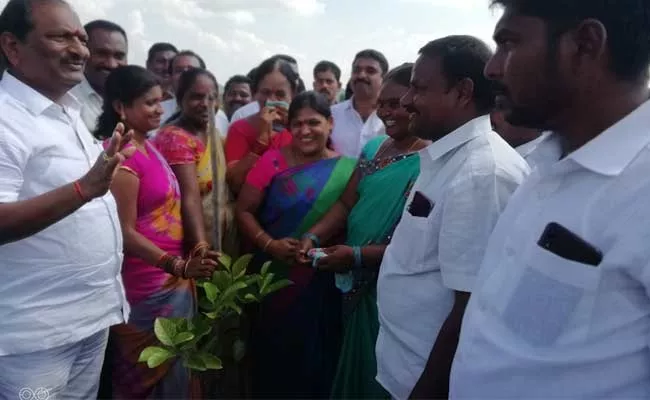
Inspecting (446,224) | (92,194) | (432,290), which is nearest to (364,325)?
(432,290)

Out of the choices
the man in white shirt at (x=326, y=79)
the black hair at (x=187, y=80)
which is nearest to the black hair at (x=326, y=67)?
the man in white shirt at (x=326, y=79)

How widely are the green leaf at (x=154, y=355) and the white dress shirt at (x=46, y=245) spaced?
204 mm

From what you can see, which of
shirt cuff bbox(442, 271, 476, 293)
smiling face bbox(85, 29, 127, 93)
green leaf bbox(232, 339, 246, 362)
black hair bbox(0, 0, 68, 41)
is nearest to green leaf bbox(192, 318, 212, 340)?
green leaf bbox(232, 339, 246, 362)

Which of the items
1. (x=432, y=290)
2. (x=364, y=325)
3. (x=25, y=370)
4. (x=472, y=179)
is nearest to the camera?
(x=472, y=179)

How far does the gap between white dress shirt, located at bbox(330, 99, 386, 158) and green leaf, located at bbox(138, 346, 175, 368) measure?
2256mm

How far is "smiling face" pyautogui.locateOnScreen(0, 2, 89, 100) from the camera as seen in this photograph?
72.6 inches

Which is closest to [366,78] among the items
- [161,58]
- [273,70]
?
[273,70]

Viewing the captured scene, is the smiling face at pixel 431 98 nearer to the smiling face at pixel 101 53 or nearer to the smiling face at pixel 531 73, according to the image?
the smiling face at pixel 531 73

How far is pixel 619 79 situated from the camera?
1039mm

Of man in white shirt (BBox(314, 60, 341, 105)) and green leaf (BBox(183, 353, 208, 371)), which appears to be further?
man in white shirt (BBox(314, 60, 341, 105))

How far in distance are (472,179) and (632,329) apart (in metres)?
0.61

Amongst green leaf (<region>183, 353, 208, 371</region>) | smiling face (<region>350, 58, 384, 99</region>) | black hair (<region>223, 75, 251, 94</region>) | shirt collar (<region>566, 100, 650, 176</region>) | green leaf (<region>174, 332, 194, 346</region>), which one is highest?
shirt collar (<region>566, 100, 650, 176</region>)

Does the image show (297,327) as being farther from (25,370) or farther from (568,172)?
(568,172)

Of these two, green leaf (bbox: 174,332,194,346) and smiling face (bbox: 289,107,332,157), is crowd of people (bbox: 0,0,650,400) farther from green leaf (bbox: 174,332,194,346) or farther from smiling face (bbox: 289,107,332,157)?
green leaf (bbox: 174,332,194,346)
